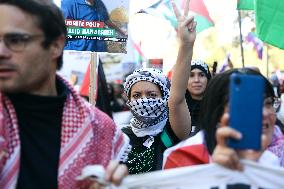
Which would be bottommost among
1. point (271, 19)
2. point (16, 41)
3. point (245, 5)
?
point (16, 41)

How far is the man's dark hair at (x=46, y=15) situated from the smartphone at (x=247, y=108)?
2.26 ft

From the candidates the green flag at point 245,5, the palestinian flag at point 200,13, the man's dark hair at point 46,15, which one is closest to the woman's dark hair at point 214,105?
the man's dark hair at point 46,15

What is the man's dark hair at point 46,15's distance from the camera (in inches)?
74.1

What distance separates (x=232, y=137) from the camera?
1599 millimetres

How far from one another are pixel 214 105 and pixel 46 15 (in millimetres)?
675

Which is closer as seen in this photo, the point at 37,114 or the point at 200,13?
the point at 37,114

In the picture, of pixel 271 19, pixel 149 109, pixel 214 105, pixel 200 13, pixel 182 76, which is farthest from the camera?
pixel 200 13

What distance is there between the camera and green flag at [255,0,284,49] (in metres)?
3.87

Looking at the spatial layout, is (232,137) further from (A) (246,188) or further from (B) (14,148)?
(B) (14,148)

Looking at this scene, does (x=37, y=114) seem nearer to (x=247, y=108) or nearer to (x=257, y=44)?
(x=247, y=108)

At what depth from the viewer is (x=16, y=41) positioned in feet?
6.02

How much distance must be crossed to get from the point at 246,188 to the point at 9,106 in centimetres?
80

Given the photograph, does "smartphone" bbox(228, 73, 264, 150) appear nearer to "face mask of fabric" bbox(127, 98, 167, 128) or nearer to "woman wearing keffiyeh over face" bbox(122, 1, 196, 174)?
"woman wearing keffiyeh over face" bbox(122, 1, 196, 174)

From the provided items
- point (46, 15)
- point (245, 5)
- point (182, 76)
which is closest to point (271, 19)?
point (245, 5)
